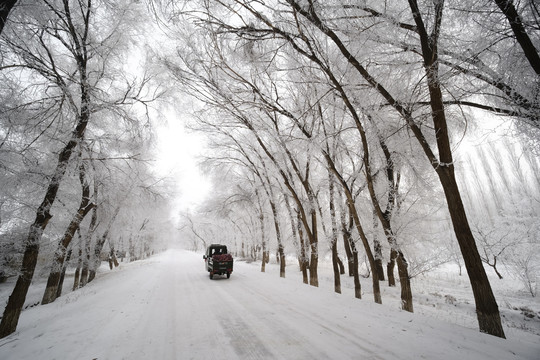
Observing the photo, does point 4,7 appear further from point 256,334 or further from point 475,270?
point 475,270

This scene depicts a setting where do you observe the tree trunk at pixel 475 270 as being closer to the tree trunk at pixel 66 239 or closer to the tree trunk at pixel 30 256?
the tree trunk at pixel 30 256

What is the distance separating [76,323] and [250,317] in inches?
170

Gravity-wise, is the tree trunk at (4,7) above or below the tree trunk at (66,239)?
above

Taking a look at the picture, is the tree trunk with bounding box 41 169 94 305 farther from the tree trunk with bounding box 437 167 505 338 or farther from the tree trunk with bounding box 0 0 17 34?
the tree trunk with bounding box 437 167 505 338

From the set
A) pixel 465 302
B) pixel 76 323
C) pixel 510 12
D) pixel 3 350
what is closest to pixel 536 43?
pixel 510 12

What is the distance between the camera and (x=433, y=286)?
608 inches

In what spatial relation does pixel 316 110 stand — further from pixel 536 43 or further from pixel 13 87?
pixel 13 87

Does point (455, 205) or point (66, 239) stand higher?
point (455, 205)

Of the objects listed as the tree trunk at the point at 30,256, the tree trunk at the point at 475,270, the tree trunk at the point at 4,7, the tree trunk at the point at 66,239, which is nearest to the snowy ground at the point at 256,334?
the tree trunk at the point at 475,270

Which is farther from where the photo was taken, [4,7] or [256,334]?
[256,334]

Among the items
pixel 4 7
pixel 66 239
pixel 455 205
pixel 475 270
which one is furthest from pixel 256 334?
pixel 66 239

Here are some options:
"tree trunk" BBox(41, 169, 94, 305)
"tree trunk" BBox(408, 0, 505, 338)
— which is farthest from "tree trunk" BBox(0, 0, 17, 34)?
"tree trunk" BBox(408, 0, 505, 338)

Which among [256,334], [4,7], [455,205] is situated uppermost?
[4,7]

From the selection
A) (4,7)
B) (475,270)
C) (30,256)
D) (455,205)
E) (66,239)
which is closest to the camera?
(4,7)
